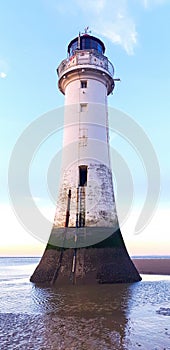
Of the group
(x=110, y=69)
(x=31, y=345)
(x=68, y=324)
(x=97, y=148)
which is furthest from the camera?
(x=110, y=69)

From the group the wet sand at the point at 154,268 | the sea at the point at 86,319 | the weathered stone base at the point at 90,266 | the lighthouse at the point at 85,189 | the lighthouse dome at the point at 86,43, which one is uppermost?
the lighthouse dome at the point at 86,43

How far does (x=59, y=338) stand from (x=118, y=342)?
49.3 inches

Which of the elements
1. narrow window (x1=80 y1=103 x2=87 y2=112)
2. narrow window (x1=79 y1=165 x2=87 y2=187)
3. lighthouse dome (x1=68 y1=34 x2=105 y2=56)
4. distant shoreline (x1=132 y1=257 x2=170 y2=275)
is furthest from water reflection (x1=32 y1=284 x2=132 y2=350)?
distant shoreline (x1=132 y1=257 x2=170 y2=275)

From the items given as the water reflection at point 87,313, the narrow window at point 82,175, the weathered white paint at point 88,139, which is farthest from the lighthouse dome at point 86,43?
the water reflection at point 87,313

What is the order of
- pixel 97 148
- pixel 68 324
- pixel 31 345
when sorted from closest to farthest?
pixel 31 345
pixel 68 324
pixel 97 148

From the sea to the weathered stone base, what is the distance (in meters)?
0.67

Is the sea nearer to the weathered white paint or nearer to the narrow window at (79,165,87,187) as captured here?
the weathered white paint

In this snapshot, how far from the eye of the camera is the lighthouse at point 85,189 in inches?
530

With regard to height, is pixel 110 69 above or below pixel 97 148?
above

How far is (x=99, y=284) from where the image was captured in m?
12.8

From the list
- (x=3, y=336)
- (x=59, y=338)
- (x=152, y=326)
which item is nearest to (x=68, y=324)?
(x=59, y=338)

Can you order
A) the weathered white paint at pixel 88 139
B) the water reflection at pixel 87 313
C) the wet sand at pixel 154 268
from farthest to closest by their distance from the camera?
the wet sand at pixel 154 268
the weathered white paint at pixel 88 139
the water reflection at pixel 87 313

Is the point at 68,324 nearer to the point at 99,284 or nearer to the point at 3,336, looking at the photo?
the point at 3,336

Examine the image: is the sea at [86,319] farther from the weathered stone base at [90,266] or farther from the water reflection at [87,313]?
the weathered stone base at [90,266]
